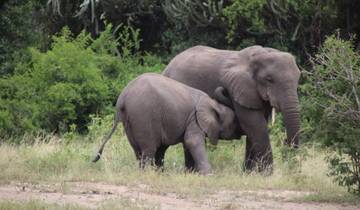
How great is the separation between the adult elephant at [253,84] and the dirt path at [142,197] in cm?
301

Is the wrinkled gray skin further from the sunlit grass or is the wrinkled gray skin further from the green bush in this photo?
the green bush

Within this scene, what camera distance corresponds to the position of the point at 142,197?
12359 millimetres

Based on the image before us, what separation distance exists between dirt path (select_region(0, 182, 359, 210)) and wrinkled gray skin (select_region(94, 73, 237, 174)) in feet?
6.99

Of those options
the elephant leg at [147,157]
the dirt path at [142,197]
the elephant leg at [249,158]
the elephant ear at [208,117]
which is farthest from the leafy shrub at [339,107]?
the elephant leg at [249,158]

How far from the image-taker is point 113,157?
16547 mm

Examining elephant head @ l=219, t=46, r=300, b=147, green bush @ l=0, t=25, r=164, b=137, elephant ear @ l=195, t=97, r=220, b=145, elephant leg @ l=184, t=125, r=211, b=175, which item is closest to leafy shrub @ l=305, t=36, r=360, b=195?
elephant leg @ l=184, t=125, r=211, b=175

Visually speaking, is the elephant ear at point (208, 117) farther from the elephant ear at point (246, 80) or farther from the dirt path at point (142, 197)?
the dirt path at point (142, 197)

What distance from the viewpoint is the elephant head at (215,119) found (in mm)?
16016

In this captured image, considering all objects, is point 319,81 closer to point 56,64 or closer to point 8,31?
point 56,64

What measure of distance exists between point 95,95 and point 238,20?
4731 mm

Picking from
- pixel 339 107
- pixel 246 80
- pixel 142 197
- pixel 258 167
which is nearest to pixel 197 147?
pixel 258 167

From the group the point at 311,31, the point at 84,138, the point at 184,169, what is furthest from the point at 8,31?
the point at 184,169

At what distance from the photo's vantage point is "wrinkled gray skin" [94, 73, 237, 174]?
15.5 meters

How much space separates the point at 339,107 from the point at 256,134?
161 inches
